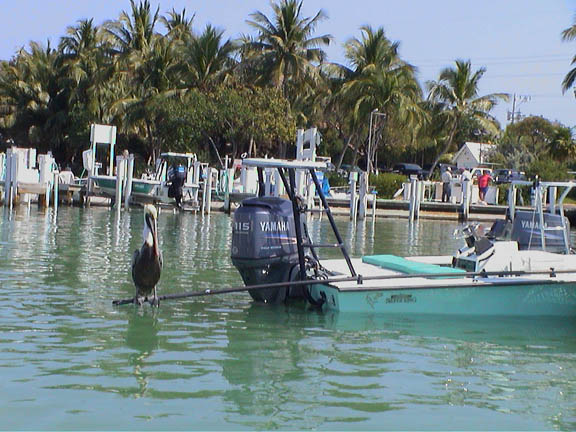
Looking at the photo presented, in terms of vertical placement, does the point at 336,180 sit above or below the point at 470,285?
above

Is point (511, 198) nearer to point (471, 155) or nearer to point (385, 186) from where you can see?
point (385, 186)

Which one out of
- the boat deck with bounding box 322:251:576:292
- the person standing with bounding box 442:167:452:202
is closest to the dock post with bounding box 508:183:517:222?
the boat deck with bounding box 322:251:576:292

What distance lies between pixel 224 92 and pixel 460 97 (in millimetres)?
15538

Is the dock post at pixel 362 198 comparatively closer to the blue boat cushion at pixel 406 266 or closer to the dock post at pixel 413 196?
the dock post at pixel 413 196

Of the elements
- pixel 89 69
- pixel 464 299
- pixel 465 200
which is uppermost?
pixel 89 69

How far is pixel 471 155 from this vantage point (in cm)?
7469

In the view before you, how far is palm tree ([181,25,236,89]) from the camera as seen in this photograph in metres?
48.0

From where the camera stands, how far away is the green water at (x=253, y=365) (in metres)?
7.23

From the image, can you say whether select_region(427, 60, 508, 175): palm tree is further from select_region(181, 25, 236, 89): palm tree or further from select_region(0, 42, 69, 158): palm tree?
select_region(0, 42, 69, 158): palm tree

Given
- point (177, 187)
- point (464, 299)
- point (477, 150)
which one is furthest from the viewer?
point (477, 150)

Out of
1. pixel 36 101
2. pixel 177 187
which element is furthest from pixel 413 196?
pixel 36 101

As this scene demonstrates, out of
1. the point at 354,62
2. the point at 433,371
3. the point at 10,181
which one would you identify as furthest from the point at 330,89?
the point at 433,371

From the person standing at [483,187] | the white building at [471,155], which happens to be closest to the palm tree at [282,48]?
the person standing at [483,187]

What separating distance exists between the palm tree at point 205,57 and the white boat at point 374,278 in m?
37.4
